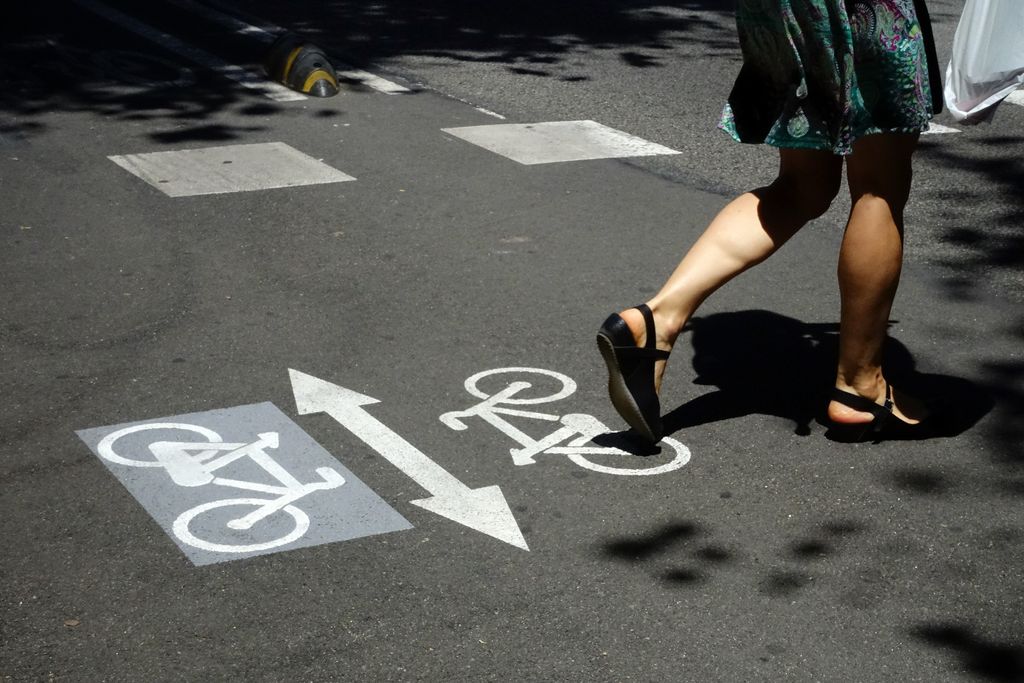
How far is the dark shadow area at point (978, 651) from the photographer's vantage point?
10.6 feet

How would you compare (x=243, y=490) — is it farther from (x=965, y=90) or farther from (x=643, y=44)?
(x=643, y=44)

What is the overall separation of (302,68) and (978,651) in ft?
24.2

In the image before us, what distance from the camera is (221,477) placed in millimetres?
4156

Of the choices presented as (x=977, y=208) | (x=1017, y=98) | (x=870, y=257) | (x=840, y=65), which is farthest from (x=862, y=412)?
(x=1017, y=98)

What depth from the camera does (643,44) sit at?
11.9 metres

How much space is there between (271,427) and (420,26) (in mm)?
8671

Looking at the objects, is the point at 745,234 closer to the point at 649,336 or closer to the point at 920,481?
the point at 649,336

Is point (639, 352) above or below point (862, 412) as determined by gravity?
above

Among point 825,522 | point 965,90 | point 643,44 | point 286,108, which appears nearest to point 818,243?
point 965,90

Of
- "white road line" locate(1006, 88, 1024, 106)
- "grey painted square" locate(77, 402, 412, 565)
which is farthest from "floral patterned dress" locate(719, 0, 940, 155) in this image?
"white road line" locate(1006, 88, 1024, 106)

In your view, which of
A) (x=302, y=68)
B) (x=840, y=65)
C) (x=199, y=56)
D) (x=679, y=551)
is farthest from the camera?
(x=199, y=56)

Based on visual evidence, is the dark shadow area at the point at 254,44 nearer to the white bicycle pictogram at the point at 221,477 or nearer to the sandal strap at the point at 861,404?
the white bicycle pictogram at the point at 221,477

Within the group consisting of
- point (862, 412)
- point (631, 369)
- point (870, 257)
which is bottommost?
point (862, 412)

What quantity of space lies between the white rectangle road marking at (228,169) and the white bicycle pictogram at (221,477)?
3.13m
